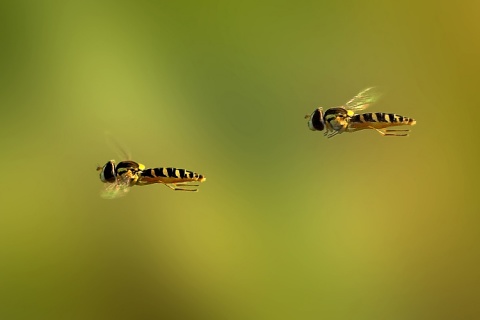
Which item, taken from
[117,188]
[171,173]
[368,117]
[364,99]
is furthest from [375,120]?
[117,188]

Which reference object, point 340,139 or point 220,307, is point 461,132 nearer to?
point 340,139

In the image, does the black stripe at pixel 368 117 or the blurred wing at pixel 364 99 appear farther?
the blurred wing at pixel 364 99

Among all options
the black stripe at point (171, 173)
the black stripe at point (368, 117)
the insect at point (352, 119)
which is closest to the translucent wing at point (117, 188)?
the black stripe at point (171, 173)

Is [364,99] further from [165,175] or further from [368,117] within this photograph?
[165,175]

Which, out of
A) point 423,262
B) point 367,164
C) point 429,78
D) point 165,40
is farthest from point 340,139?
point 165,40

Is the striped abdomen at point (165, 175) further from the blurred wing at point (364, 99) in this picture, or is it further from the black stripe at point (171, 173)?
the blurred wing at point (364, 99)

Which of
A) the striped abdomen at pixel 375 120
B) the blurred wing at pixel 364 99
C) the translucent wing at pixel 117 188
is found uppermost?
the blurred wing at pixel 364 99

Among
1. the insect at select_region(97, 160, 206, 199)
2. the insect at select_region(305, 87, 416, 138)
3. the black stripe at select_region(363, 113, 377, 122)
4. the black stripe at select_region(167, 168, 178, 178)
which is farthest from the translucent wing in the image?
the black stripe at select_region(363, 113, 377, 122)
